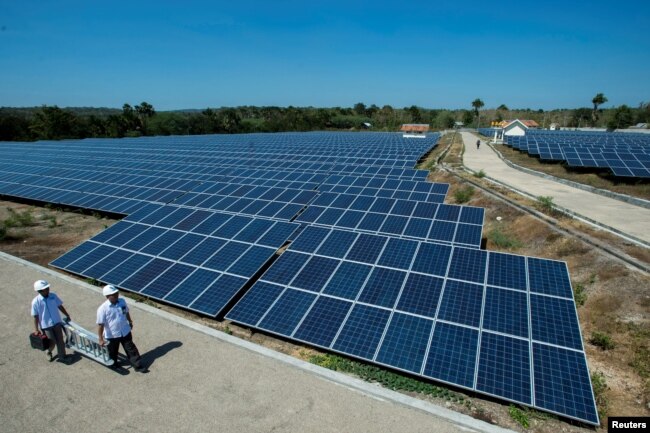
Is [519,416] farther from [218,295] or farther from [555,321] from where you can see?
[218,295]

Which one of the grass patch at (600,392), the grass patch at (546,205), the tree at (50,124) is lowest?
the grass patch at (600,392)

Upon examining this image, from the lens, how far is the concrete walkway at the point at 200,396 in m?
6.59

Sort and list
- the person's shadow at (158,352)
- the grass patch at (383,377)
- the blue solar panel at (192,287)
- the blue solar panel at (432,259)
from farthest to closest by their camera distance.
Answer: the blue solar panel at (192,287) < the blue solar panel at (432,259) < the person's shadow at (158,352) < the grass patch at (383,377)

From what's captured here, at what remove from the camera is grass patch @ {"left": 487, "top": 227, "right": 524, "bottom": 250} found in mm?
16984

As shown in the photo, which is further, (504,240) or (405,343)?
(504,240)

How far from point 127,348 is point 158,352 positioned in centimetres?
101

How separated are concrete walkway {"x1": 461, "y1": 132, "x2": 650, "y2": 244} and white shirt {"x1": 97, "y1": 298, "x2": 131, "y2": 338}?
2005cm

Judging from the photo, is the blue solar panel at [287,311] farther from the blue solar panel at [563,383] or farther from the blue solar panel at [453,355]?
the blue solar panel at [563,383]

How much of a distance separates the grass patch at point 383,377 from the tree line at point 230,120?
99558 mm

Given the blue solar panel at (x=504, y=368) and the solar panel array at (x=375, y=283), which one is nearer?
the blue solar panel at (x=504, y=368)

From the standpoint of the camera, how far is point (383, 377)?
7891 mm

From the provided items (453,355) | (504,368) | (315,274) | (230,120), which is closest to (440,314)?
(453,355)

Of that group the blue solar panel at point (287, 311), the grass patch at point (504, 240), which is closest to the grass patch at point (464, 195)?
the grass patch at point (504, 240)

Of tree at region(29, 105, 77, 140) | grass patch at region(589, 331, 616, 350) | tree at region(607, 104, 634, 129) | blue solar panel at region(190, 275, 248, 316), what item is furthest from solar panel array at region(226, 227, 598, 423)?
tree at region(607, 104, 634, 129)
